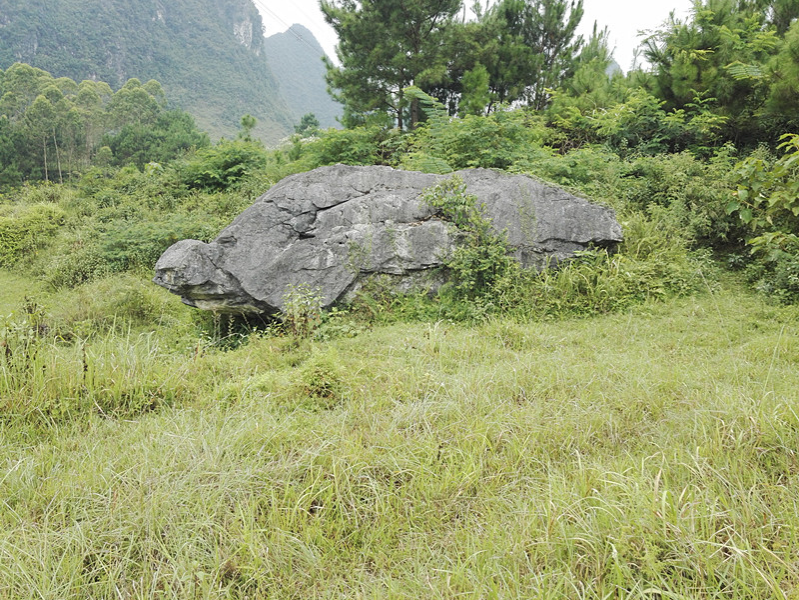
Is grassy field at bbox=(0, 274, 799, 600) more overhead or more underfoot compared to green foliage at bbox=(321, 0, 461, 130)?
more underfoot

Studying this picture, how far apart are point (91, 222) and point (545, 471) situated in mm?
12408

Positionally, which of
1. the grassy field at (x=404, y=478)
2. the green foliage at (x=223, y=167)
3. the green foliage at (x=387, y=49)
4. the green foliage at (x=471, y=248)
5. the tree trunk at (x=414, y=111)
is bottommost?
the grassy field at (x=404, y=478)

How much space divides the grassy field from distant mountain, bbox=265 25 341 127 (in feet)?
288

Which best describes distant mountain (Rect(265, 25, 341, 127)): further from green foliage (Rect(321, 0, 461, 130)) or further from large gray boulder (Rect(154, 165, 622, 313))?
large gray boulder (Rect(154, 165, 622, 313))

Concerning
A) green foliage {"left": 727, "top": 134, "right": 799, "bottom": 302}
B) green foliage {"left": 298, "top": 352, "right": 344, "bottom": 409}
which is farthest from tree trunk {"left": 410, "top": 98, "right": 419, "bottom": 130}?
green foliage {"left": 298, "top": 352, "right": 344, "bottom": 409}

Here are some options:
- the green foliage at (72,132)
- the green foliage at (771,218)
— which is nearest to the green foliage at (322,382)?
the green foliage at (771,218)

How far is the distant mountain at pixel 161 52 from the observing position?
56125 millimetres

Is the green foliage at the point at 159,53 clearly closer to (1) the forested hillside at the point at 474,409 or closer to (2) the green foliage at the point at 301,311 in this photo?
(1) the forested hillside at the point at 474,409

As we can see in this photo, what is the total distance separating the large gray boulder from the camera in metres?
5.61

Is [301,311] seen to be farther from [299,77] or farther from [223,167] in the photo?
[299,77]

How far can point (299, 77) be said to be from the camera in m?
108

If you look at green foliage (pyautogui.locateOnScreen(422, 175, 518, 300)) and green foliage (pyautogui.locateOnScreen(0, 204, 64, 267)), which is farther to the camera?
green foliage (pyautogui.locateOnScreen(0, 204, 64, 267))

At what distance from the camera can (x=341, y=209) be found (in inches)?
244

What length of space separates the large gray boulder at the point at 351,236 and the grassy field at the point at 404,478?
1765 millimetres
